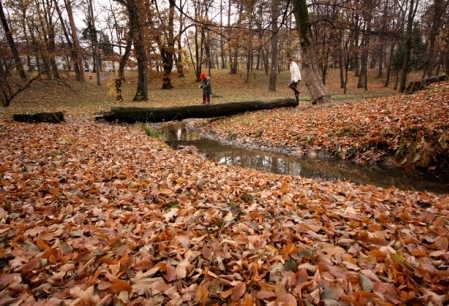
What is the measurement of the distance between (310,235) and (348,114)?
6.24 meters

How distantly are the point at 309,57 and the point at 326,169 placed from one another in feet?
20.7

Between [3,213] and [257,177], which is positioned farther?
[257,177]

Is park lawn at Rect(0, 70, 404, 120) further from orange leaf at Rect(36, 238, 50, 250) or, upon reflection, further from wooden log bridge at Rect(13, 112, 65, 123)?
orange leaf at Rect(36, 238, 50, 250)

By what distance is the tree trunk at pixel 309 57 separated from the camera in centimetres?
967

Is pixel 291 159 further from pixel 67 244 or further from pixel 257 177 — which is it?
pixel 67 244

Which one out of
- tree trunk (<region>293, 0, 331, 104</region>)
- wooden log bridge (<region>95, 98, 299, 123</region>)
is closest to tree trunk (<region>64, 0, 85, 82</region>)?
wooden log bridge (<region>95, 98, 299, 123</region>)

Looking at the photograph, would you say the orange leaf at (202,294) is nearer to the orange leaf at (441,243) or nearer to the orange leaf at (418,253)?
the orange leaf at (418,253)

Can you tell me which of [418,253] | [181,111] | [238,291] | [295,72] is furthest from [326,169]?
[181,111]

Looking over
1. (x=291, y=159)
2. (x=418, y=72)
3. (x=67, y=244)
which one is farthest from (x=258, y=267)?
(x=418, y=72)

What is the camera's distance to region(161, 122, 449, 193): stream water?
14.6 feet

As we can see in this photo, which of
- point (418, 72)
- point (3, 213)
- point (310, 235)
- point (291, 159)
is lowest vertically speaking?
point (291, 159)

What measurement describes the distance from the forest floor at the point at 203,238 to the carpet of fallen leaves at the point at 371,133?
195 cm

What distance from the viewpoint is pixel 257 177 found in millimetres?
4227

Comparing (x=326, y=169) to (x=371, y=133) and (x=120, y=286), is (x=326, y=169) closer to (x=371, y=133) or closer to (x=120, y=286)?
(x=371, y=133)
